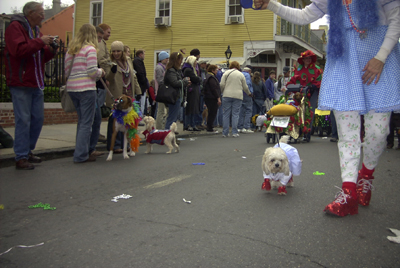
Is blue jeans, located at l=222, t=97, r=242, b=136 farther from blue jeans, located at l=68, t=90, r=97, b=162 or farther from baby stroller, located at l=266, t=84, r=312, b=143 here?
blue jeans, located at l=68, t=90, r=97, b=162

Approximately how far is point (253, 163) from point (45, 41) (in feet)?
11.8

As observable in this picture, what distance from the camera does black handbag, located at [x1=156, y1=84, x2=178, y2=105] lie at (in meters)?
9.78

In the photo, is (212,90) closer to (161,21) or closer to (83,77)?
(83,77)

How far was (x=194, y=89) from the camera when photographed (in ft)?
39.7

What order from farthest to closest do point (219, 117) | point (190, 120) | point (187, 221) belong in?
1. point (219, 117)
2. point (190, 120)
3. point (187, 221)

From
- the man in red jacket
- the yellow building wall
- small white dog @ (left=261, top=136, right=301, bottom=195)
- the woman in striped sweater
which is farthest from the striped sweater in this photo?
the yellow building wall

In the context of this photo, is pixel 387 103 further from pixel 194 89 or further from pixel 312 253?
pixel 194 89

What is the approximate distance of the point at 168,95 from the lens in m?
9.78

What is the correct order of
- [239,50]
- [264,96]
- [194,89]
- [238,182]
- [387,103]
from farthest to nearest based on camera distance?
[239,50]
[264,96]
[194,89]
[238,182]
[387,103]

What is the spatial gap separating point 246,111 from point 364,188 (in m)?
10.4

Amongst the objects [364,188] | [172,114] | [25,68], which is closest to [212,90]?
[172,114]

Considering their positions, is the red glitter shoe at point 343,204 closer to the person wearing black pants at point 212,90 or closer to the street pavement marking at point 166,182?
the street pavement marking at point 166,182

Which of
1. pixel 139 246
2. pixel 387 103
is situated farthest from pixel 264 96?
pixel 139 246

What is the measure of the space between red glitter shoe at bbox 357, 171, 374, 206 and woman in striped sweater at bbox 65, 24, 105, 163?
4.24 m
